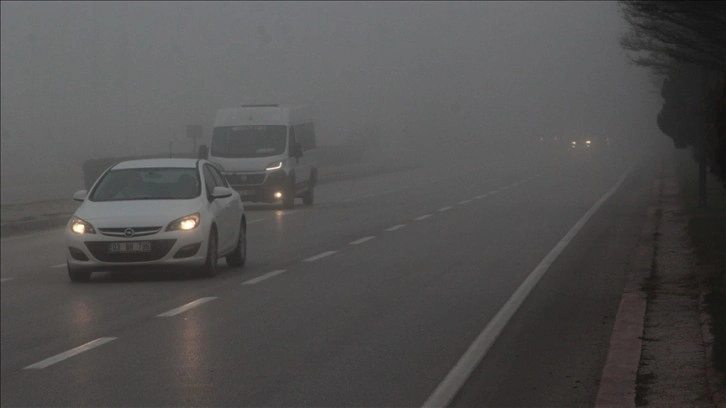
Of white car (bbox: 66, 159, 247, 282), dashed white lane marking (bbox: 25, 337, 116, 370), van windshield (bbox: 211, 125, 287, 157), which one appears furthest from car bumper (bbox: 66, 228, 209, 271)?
van windshield (bbox: 211, 125, 287, 157)

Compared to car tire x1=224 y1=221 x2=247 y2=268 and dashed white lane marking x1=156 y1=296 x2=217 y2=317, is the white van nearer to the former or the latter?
car tire x1=224 y1=221 x2=247 y2=268

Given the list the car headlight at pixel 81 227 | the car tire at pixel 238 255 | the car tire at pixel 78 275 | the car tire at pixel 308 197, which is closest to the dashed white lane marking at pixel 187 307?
the car headlight at pixel 81 227

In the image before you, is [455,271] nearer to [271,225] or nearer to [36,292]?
[36,292]

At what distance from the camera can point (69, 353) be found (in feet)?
35.1

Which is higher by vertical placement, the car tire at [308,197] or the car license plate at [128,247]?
the car license plate at [128,247]

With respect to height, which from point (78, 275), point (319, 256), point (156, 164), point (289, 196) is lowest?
point (289, 196)

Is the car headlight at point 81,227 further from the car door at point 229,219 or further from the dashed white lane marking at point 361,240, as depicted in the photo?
the dashed white lane marking at point 361,240

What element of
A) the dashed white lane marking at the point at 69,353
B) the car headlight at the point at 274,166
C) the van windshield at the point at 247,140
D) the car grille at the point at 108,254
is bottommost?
the dashed white lane marking at the point at 69,353

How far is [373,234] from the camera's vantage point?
79.1 ft

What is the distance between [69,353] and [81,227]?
5.69m

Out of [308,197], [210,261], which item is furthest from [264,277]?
[308,197]

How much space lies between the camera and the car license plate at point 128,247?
16.0 m

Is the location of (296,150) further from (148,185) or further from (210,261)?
(210,261)

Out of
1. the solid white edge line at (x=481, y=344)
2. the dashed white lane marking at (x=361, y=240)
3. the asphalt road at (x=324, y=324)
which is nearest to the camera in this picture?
the solid white edge line at (x=481, y=344)
